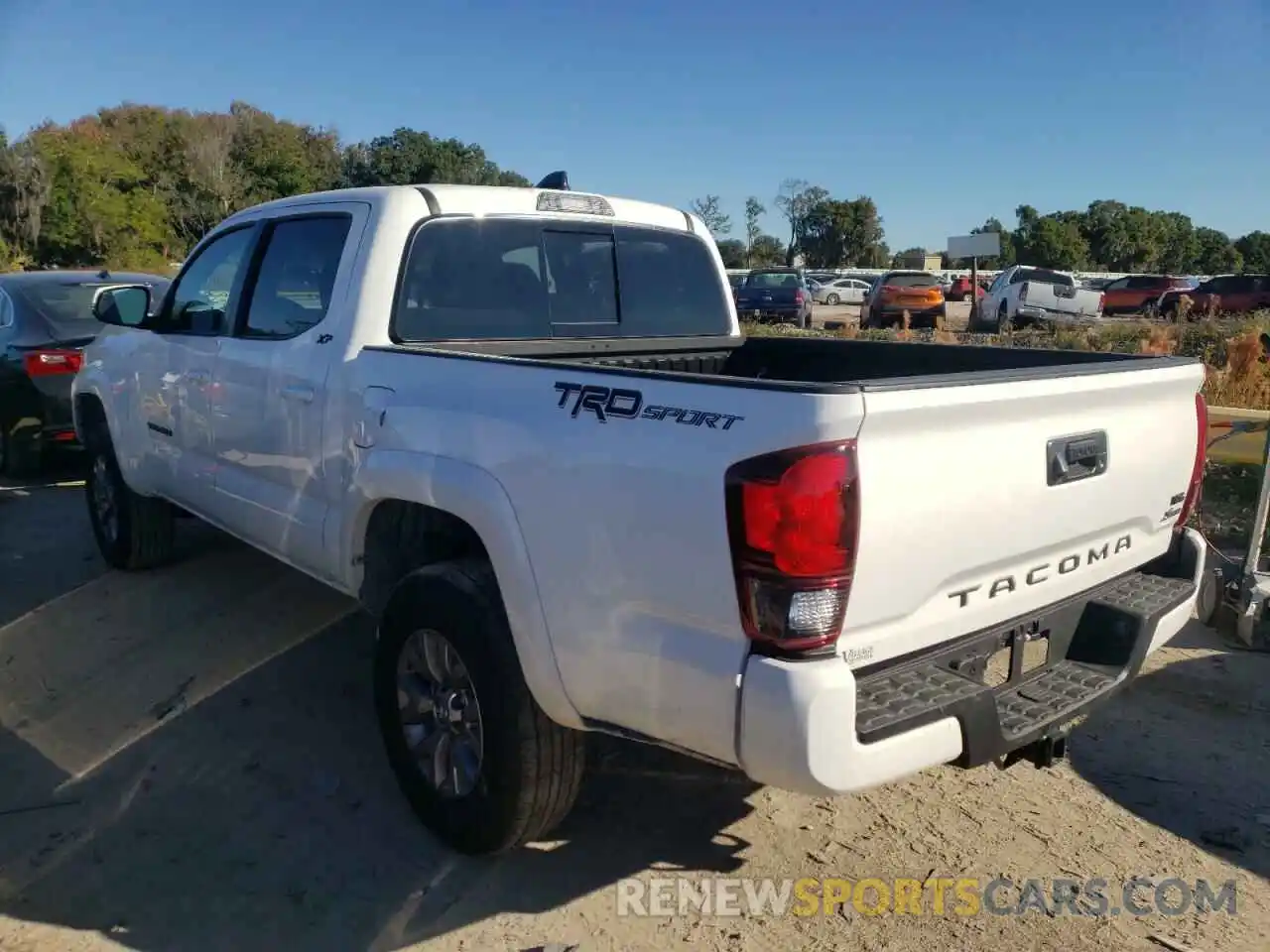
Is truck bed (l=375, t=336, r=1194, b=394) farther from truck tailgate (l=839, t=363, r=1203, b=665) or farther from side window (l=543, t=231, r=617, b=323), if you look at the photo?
truck tailgate (l=839, t=363, r=1203, b=665)

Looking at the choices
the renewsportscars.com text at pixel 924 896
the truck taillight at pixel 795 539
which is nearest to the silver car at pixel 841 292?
the renewsportscars.com text at pixel 924 896

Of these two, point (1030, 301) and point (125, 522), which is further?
point (1030, 301)

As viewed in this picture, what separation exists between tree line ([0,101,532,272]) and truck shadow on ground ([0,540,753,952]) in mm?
27127

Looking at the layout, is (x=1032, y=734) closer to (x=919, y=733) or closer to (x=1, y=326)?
(x=919, y=733)

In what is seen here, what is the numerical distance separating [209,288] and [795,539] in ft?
12.2

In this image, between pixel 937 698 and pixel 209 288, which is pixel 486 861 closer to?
pixel 937 698

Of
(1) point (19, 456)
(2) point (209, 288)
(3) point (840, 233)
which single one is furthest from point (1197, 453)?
(3) point (840, 233)

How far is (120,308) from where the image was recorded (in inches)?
202

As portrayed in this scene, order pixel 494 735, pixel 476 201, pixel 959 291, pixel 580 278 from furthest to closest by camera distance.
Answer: pixel 959 291 < pixel 580 278 < pixel 476 201 < pixel 494 735

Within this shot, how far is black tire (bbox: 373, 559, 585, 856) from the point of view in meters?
2.77

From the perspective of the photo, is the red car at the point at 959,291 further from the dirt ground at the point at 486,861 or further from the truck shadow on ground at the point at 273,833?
the truck shadow on ground at the point at 273,833

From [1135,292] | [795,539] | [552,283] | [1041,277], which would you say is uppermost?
[1041,277]

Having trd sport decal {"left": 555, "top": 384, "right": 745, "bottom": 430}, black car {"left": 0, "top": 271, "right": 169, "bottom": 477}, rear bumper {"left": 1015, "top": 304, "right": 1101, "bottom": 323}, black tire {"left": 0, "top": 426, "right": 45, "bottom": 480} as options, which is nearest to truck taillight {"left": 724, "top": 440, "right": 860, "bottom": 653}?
trd sport decal {"left": 555, "top": 384, "right": 745, "bottom": 430}

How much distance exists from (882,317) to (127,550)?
20.0 m
